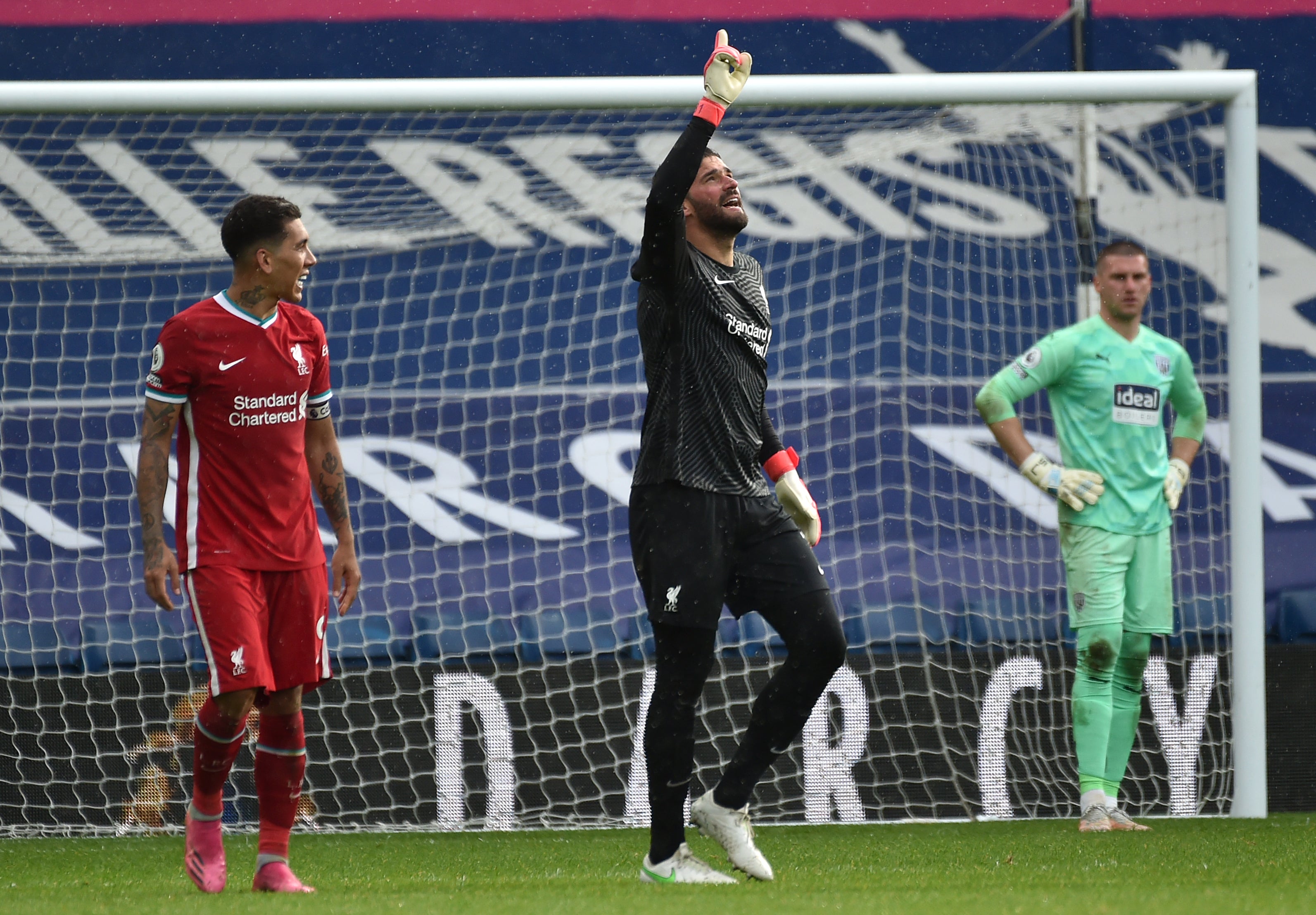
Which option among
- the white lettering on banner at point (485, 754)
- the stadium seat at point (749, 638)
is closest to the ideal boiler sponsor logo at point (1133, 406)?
the stadium seat at point (749, 638)

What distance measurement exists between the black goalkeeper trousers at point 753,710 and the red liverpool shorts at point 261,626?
2.61ft

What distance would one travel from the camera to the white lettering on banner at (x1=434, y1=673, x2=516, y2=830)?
5.07m

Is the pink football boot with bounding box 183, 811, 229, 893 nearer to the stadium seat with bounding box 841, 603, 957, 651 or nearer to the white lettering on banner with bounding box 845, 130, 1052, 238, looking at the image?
the stadium seat with bounding box 841, 603, 957, 651

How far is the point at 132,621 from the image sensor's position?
19.0ft

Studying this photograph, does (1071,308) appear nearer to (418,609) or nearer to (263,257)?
(418,609)

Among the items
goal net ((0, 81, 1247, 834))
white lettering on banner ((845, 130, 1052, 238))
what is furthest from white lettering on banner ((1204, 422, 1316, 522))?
white lettering on banner ((845, 130, 1052, 238))

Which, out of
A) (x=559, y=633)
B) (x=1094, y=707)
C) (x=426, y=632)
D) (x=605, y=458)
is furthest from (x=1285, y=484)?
(x=426, y=632)

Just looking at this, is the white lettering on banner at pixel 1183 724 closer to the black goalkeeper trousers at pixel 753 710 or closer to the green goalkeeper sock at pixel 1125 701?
the green goalkeeper sock at pixel 1125 701

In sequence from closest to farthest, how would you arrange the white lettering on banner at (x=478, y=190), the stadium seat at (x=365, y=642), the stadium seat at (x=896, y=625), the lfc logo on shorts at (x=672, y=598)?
1. the lfc logo on shorts at (x=672, y=598)
2. the stadium seat at (x=365, y=642)
3. the stadium seat at (x=896, y=625)
4. the white lettering on banner at (x=478, y=190)

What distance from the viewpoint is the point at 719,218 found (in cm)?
330

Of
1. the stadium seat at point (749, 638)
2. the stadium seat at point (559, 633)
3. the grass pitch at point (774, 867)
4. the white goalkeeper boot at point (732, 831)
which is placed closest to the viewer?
the grass pitch at point (774, 867)

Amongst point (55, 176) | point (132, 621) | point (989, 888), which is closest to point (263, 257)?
point (989, 888)

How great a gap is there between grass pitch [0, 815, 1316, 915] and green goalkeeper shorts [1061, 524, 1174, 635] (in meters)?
0.66

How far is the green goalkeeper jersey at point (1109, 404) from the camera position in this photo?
4.57m
